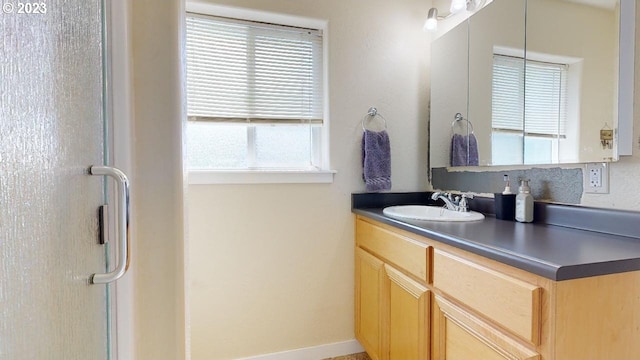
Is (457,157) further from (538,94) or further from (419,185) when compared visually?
(538,94)

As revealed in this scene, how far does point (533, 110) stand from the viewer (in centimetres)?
138

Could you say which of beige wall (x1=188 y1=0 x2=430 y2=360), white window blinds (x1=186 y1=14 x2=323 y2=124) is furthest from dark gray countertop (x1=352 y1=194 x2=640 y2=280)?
white window blinds (x1=186 y1=14 x2=323 y2=124)

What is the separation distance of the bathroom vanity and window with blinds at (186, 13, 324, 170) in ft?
2.56

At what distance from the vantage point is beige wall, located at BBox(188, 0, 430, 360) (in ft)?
5.64

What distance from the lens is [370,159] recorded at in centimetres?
189

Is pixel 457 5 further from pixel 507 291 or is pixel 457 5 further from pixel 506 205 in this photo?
pixel 507 291

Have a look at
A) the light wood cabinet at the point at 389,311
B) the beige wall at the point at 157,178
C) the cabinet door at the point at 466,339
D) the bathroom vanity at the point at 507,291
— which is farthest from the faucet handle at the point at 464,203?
the beige wall at the point at 157,178

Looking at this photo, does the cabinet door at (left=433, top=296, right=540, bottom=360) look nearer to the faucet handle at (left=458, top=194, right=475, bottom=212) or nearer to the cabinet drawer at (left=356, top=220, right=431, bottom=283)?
the cabinet drawer at (left=356, top=220, right=431, bottom=283)

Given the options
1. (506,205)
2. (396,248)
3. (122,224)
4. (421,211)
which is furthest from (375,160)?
(122,224)

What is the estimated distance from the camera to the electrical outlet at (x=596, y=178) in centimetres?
113

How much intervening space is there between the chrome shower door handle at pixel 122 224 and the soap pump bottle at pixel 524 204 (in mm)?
1429

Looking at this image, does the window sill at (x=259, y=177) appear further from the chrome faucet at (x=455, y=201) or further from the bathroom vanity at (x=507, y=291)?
the chrome faucet at (x=455, y=201)

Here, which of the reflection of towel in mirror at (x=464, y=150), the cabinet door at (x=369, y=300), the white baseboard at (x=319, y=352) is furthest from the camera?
the white baseboard at (x=319, y=352)

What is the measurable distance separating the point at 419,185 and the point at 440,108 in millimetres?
493
